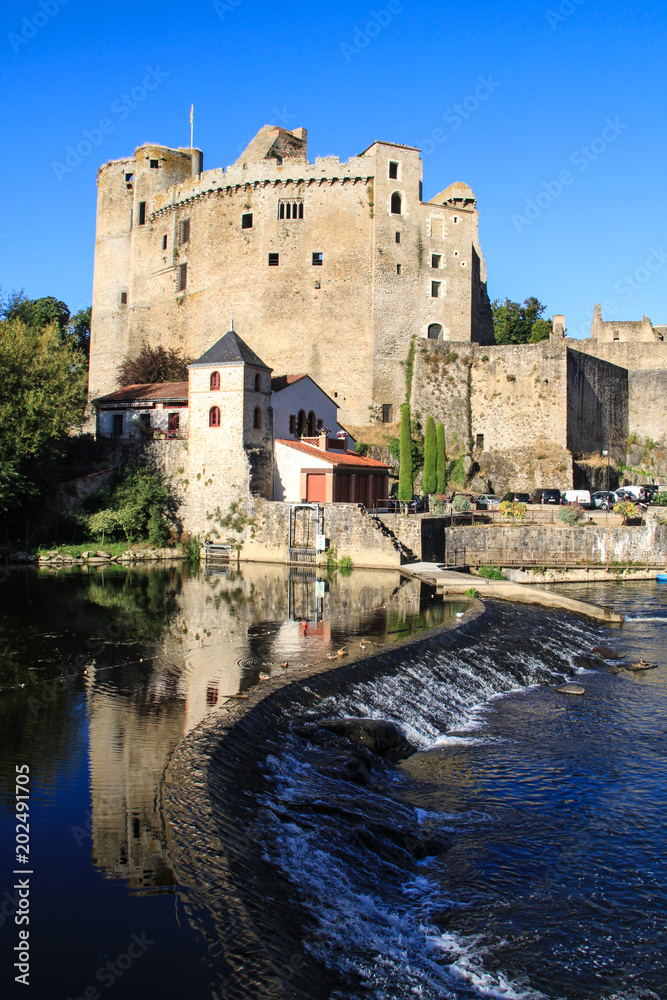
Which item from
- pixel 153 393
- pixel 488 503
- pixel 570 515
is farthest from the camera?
pixel 153 393

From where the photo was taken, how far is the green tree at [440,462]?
38.2 metres

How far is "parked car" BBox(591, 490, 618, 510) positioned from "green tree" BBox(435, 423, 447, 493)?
6.86 m

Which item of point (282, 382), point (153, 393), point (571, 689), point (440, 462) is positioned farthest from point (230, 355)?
point (571, 689)

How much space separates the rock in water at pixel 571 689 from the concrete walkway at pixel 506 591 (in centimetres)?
648

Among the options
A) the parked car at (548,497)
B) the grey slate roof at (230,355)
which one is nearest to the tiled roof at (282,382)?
the grey slate roof at (230,355)

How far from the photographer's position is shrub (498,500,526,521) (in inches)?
1280

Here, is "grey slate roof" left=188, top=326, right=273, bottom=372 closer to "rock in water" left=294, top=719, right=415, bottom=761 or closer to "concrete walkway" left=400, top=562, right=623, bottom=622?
"concrete walkway" left=400, top=562, right=623, bottom=622

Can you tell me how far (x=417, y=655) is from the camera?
16.0m

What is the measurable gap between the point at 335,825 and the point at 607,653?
11.5 m

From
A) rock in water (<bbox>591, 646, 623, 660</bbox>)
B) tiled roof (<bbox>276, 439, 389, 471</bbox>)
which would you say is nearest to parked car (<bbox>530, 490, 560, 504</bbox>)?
tiled roof (<bbox>276, 439, 389, 471</bbox>)

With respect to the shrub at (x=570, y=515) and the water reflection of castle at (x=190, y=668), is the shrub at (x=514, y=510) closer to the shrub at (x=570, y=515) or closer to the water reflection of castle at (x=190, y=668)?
the shrub at (x=570, y=515)

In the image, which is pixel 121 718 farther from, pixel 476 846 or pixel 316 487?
pixel 316 487

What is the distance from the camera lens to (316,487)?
109 feet

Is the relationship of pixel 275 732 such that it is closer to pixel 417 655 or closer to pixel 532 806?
pixel 532 806
